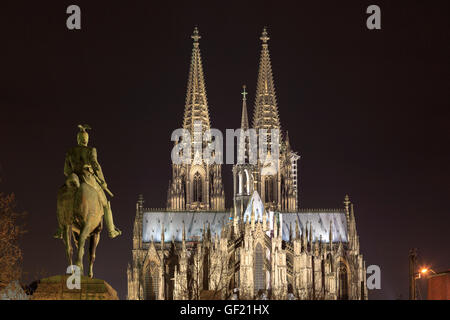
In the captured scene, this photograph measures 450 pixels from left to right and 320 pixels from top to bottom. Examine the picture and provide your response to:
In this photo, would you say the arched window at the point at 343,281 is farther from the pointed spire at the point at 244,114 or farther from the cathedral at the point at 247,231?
the pointed spire at the point at 244,114

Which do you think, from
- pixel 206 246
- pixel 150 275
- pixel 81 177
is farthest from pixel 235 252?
pixel 81 177

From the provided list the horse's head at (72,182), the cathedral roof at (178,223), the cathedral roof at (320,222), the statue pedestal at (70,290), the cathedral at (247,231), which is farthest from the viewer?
the cathedral roof at (320,222)

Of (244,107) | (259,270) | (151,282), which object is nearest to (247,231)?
(259,270)

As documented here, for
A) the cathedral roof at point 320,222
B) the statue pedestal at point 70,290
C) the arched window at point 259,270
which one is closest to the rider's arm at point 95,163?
the statue pedestal at point 70,290

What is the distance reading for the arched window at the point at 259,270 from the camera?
92162 millimetres

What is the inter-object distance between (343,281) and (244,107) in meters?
26.8

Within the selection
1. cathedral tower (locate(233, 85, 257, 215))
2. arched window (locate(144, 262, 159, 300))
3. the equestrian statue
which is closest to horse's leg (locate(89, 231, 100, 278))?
the equestrian statue

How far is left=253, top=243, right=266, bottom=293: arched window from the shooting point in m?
92.2

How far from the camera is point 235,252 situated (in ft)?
309

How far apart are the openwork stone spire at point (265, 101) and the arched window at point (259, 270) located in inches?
961

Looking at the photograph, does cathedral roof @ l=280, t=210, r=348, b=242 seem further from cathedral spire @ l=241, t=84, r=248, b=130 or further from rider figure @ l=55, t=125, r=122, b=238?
rider figure @ l=55, t=125, r=122, b=238
